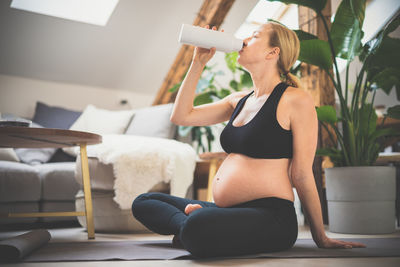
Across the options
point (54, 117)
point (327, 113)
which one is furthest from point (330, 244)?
point (54, 117)

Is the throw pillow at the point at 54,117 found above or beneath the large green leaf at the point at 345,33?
beneath

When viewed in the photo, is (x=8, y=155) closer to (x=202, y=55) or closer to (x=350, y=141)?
(x=202, y=55)

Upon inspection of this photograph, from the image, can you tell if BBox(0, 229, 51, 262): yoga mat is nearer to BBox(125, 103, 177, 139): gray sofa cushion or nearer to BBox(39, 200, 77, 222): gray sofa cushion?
BBox(39, 200, 77, 222): gray sofa cushion

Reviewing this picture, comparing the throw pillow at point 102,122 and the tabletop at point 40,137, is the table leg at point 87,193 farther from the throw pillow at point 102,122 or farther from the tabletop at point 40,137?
the throw pillow at point 102,122

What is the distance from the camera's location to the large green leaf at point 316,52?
199 cm

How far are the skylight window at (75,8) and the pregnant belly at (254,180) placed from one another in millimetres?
2853

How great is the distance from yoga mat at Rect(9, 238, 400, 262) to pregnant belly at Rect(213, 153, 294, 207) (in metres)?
0.19

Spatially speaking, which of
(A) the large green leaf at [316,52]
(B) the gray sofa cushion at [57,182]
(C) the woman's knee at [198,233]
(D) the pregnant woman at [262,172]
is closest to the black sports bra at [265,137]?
(D) the pregnant woman at [262,172]

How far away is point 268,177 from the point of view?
1301 mm

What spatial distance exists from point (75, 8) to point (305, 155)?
10.5 feet

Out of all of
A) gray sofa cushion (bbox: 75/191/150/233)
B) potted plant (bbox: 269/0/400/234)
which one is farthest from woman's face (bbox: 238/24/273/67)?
gray sofa cushion (bbox: 75/191/150/233)

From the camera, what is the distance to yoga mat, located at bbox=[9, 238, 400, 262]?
1.25 meters

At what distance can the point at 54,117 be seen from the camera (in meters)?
3.48

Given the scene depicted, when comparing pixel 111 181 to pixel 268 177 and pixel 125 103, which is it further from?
→ pixel 125 103
